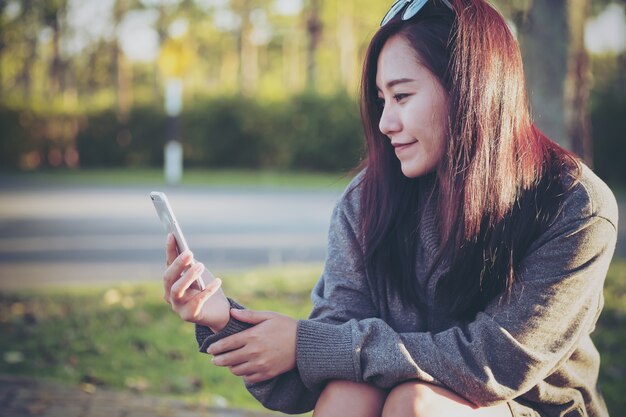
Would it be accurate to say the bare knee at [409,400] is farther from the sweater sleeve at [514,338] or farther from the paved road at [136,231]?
the paved road at [136,231]

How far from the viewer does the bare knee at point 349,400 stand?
1.99 meters

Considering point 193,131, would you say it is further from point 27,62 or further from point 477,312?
point 477,312

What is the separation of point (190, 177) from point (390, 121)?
55.7 feet

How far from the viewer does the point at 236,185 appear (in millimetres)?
16812

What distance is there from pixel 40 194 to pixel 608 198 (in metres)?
14.0

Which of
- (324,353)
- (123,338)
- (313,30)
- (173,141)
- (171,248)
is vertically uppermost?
(313,30)

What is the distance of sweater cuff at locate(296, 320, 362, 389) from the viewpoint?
6.61 feet

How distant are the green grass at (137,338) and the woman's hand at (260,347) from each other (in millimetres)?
1827

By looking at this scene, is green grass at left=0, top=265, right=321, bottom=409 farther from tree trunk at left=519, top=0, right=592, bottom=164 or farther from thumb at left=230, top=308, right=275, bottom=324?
tree trunk at left=519, top=0, right=592, bottom=164

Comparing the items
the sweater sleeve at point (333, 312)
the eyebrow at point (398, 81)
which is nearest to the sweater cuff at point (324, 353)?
the sweater sleeve at point (333, 312)

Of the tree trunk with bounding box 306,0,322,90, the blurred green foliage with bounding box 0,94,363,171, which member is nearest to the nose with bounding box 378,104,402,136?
the blurred green foliage with bounding box 0,94,363,171

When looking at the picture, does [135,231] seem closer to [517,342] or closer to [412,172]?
[412,172]

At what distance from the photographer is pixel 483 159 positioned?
2.05m

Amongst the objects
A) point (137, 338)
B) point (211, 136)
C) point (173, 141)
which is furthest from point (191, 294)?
point (211, 136)
